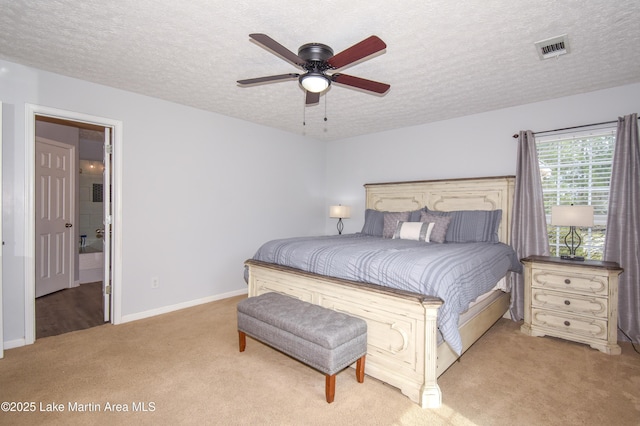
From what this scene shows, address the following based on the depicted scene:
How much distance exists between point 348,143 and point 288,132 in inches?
42.3

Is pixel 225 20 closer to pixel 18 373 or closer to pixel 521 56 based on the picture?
pixel 521 56

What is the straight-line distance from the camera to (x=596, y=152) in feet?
10.7

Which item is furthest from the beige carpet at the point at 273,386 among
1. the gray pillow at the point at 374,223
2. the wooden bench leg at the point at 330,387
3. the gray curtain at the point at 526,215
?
the gray pillow at the point at 374,223

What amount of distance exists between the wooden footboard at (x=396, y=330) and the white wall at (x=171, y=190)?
2072mm

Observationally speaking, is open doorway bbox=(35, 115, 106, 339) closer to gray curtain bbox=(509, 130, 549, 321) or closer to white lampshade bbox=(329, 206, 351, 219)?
white lampshade bbox=(329, 206, 351, 219)

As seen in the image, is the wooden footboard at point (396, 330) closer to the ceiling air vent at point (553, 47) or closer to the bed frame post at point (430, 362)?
the bed frame post at point (430, 362)

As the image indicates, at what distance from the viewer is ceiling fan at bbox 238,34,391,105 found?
70.9 inches

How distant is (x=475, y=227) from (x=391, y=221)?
3.30ft

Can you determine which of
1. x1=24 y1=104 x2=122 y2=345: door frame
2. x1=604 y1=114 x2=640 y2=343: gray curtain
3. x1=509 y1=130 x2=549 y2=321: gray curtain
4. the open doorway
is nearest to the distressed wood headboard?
x1=509 y1=130 x2=549 y2=321: gray curtain

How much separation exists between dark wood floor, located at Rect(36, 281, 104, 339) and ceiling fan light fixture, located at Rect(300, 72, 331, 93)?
327 centimetres

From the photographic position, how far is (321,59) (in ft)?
6.72

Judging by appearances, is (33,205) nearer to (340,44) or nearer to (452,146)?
(340,44)

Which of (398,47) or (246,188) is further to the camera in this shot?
(246,188)

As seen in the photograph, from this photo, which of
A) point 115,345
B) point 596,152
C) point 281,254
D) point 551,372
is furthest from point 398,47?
point 115,345
